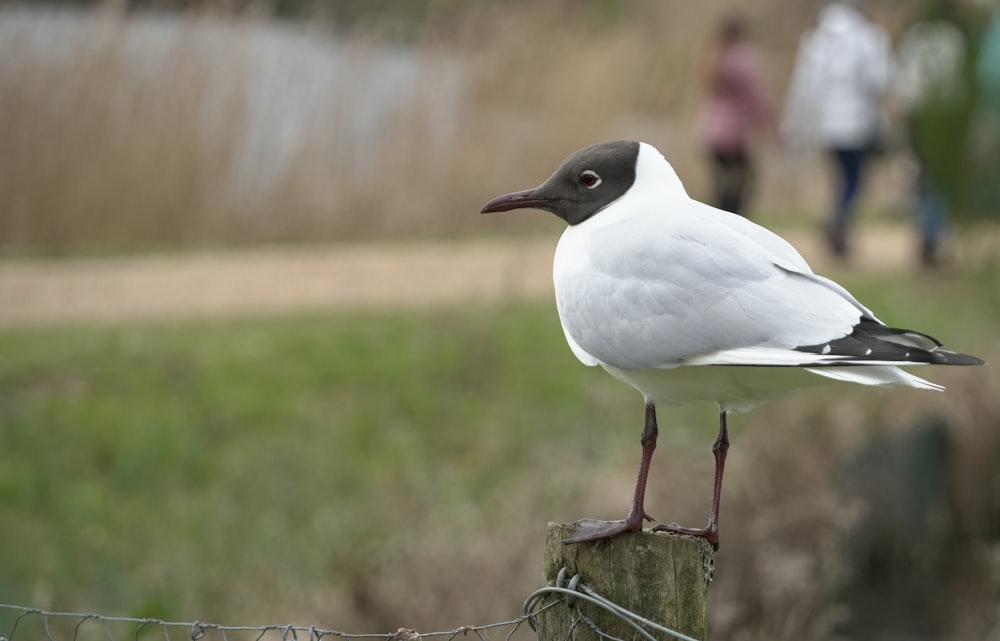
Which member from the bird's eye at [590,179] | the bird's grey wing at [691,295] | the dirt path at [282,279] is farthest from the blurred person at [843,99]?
the bird's grey wing at [691,295]

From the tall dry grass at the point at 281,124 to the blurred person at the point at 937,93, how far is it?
3.54m

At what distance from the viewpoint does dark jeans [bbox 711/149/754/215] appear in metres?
9.82

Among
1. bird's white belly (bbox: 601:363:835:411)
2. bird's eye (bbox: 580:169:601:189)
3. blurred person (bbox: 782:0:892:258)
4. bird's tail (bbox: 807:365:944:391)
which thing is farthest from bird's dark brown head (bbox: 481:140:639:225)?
blurred person (bbox: 782:0:892:258)

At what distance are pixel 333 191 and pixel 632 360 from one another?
8569mm

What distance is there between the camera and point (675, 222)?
99.7 inches

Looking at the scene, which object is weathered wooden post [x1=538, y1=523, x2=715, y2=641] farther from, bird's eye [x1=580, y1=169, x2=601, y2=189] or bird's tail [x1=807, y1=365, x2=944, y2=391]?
bird's eye [x1=580, y1=169, x2=601, y2=189]

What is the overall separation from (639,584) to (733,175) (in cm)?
784

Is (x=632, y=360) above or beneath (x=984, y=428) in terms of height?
above

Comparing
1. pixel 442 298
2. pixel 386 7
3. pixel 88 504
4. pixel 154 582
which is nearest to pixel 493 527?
pixel 154 582

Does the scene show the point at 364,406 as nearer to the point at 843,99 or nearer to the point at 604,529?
the point at 843,99

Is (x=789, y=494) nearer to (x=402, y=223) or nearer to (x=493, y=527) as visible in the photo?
(x=493, y=527)

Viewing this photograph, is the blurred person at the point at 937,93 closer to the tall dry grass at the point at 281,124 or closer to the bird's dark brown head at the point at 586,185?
the tall dry grass at the point at 281,124

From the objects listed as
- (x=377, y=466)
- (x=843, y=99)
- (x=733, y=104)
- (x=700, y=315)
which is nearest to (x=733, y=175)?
(x=733, y=104)

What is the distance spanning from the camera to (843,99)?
938cm
